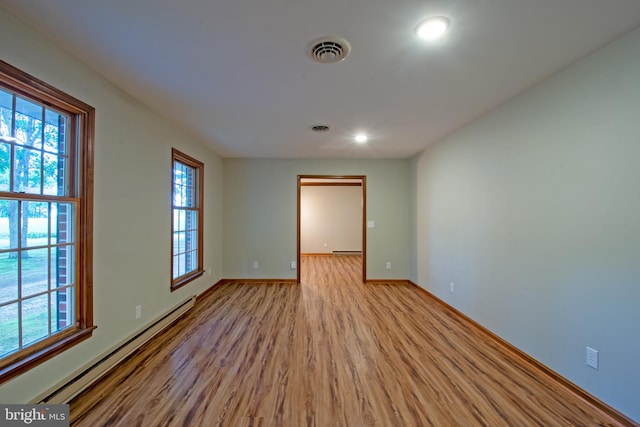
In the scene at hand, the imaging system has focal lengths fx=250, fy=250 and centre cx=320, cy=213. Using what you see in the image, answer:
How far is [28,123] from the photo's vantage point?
1.57 metres

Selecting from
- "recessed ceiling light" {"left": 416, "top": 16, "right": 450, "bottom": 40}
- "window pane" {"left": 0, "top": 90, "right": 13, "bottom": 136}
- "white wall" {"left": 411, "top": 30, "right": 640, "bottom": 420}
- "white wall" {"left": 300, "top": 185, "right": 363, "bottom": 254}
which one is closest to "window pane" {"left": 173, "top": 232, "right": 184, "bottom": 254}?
"window pane" {"left": 0, "top": 90, "right": 13, "bottom": 136}

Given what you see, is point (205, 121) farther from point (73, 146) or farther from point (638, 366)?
point (638, 366)

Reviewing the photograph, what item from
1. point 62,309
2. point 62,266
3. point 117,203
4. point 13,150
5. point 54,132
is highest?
point 54,132

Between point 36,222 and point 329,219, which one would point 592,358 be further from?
point 329,219

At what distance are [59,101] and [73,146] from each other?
30 cm

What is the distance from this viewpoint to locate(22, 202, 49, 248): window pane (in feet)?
5.08

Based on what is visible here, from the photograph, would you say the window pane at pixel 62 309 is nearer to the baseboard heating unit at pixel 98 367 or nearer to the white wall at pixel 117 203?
the white wall at pixel 117 203

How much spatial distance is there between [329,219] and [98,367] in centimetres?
645

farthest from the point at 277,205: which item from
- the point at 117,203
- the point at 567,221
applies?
the point at 567,221

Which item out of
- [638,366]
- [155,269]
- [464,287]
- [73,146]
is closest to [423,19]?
[638,366]

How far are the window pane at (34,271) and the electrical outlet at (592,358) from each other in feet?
12.0

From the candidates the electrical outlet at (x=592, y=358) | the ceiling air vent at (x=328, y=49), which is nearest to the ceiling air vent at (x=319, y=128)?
the ceiling air vent at (x=328, y=49)

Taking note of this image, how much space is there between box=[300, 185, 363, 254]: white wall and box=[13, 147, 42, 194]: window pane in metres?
6.44

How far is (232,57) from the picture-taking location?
1.70m
